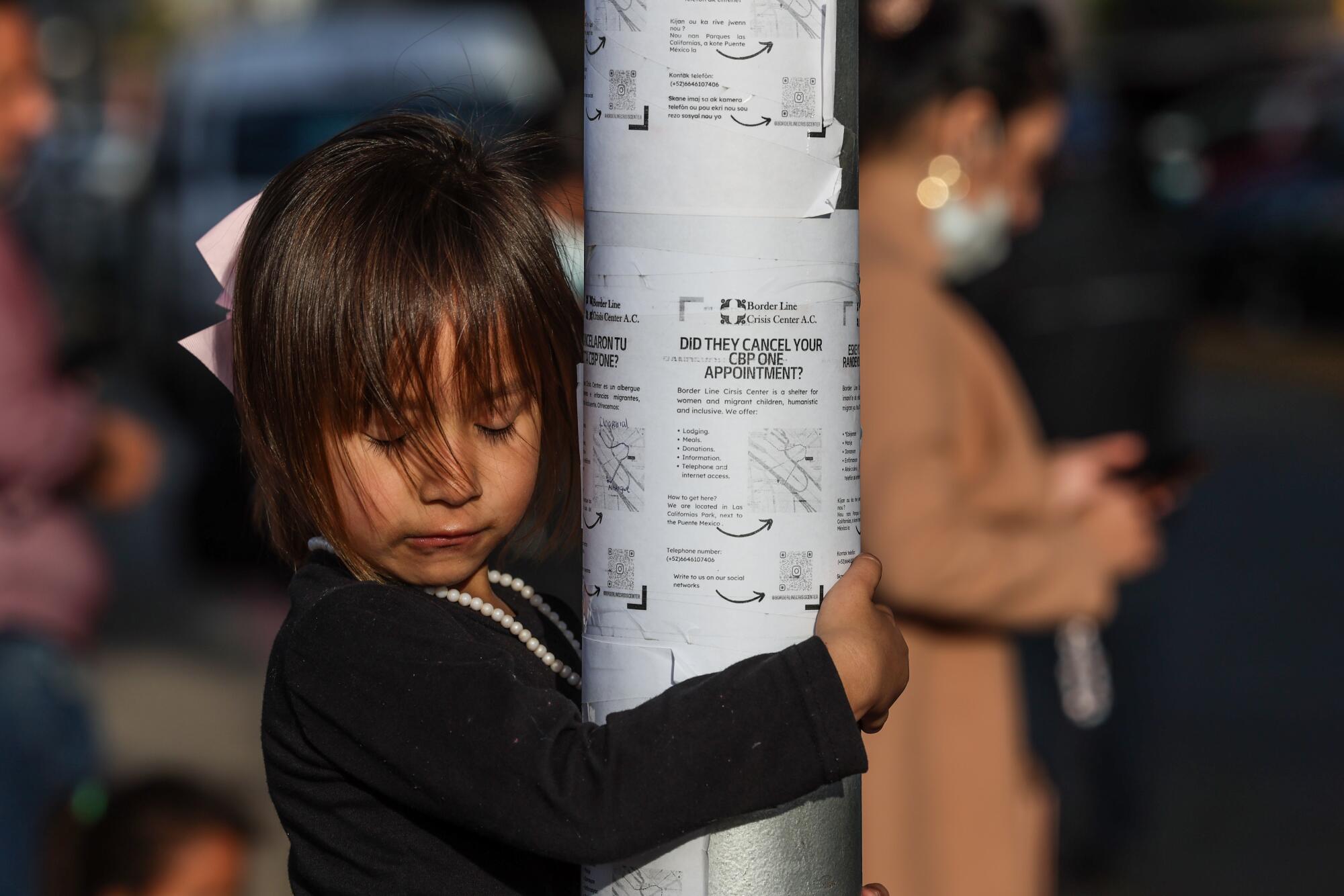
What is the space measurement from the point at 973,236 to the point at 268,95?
18.5 ft

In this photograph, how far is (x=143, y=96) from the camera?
27.3m

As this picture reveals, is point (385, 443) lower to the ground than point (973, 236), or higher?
lower

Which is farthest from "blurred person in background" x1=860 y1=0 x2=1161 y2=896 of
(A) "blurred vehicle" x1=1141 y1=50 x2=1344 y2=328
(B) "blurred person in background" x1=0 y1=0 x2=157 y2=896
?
(A) "blurred vehicle" x1=1141 y1=50 x2=1344 y2=328

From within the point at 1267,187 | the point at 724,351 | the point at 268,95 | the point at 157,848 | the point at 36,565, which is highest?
the point at 1267,187

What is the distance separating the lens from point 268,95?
9477mm

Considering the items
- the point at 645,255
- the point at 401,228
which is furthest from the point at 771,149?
the point at 401,228

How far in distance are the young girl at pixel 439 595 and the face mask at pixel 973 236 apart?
8.66ft

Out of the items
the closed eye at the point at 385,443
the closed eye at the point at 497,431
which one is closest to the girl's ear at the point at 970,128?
the closed eye at the point at 497,431

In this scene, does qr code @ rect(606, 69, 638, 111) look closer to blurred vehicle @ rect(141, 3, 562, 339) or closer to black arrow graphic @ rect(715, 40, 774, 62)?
black arrow graphic @ rect(715, 40, 774, 62)

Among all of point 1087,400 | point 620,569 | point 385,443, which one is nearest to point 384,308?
point 385,443

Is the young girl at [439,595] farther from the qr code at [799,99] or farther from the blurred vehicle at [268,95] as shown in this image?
the blurred vehicle at [268,95]

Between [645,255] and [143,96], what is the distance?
91.3 ft

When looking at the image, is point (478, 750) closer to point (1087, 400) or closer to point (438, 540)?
point (438, 540)

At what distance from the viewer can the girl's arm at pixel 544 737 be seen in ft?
4.79
